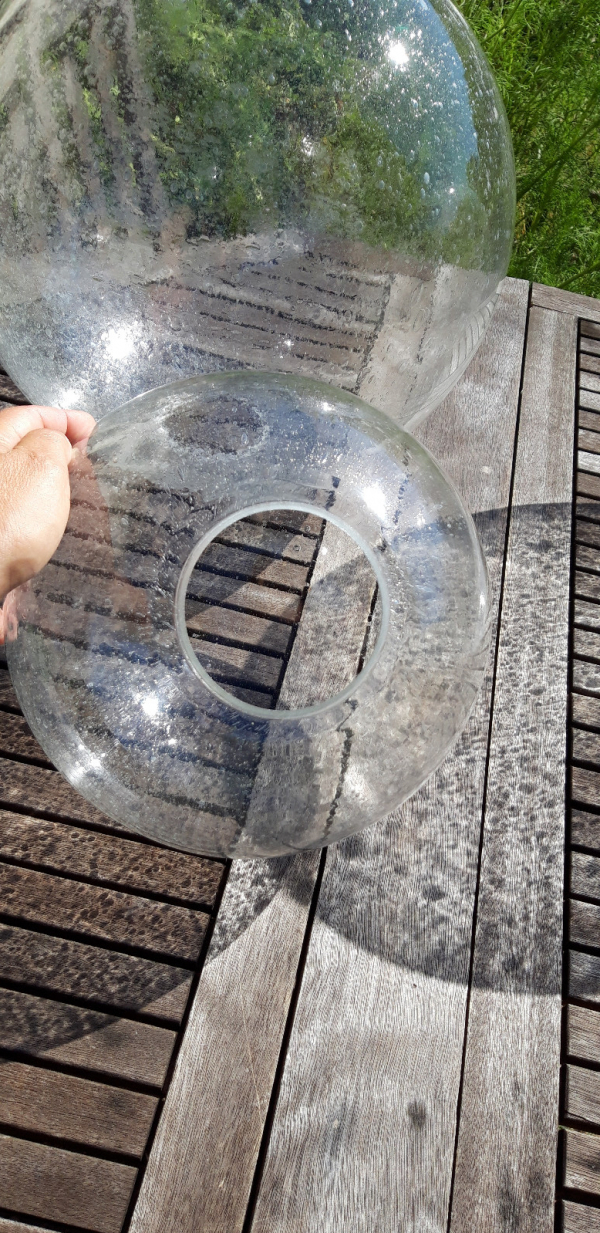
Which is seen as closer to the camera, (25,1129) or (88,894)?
(25,1129)

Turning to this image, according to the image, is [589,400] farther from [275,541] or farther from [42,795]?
[42,795]

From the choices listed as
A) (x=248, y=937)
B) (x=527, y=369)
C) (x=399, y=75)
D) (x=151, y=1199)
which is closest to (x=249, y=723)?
(x=248, y=937)

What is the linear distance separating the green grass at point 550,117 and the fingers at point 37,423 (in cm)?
161

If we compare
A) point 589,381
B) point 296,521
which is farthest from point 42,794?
point 589,381

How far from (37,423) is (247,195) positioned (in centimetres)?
46

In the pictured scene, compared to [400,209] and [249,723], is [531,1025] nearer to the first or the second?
[249,723]

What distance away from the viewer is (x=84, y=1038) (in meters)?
1.07

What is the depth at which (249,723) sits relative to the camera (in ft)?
2.89

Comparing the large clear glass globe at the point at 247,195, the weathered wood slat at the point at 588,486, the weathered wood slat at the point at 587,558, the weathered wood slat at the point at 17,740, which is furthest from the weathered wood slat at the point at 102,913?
the weathered wood slat at the point at 588,486

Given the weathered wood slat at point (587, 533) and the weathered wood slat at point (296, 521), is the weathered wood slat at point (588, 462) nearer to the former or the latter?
the weathered wood slat at point (587, 533)

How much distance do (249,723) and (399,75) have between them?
0.84 meters

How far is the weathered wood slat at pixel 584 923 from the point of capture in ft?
4.08

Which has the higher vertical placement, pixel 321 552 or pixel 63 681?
pixel 63 681

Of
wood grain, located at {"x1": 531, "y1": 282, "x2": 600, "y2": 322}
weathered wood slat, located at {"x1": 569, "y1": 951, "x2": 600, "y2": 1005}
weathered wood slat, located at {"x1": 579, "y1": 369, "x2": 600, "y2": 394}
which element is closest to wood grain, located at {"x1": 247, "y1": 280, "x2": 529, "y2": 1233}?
weathered wood slat, located at {"x1": 569, "y1": 951, "x2": 600, "y2": 1005}
